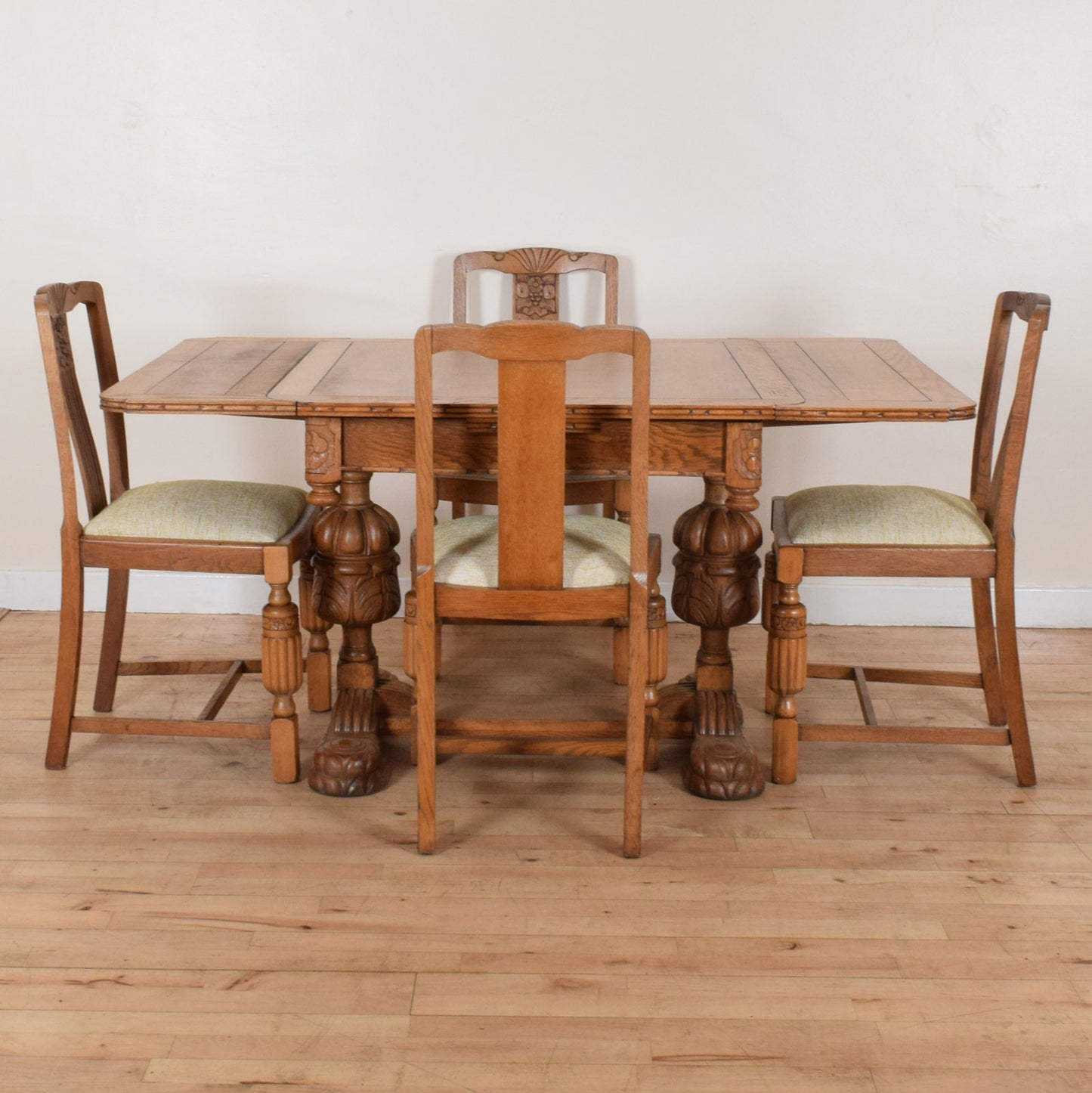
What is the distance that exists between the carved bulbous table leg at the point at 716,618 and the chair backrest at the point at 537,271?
792mm

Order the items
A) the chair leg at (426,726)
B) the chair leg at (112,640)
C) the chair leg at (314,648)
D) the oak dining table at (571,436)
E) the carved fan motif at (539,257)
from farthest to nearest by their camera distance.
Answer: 1. the carved fan motif at (539,257)
2. the chair leg at (112,640)
3. the chair leg at (314,648)
4. the oak dining table at (571,436)
5. the chair leg at (426,726)

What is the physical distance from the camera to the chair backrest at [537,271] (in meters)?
3.25

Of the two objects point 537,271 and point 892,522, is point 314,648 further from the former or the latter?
point 892,522

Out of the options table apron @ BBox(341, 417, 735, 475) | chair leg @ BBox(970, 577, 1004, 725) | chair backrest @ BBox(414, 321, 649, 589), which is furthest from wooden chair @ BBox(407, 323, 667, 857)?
chair leg @ BBox(970, 577, 1004, 725)

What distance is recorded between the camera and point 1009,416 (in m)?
2.56

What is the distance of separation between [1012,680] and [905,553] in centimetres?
35

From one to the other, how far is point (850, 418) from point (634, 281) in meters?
1.18

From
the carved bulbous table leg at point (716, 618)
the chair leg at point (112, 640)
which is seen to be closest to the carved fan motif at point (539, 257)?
the carved bulbous table leg at point (716, 618)

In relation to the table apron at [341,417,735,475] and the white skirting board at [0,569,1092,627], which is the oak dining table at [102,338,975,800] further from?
the white skirting board at [0,569,1092,627]

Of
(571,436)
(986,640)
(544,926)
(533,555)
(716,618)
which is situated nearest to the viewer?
(544,926)

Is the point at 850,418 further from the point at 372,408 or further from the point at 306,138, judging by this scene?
the point at 306,138

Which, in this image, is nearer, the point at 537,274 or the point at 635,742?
the point at 635,742

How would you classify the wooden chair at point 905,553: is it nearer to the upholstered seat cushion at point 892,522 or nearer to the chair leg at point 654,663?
the upholstered seat cushion at point 892,522

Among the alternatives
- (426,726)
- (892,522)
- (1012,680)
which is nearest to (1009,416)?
(892,522)
